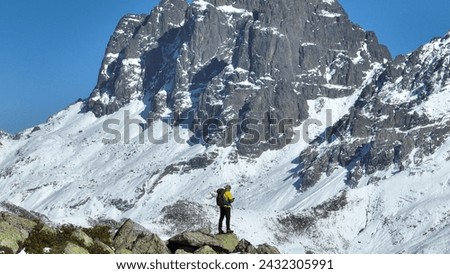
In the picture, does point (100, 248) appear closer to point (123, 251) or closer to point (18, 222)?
point (123, 251)

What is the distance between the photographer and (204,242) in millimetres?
47156

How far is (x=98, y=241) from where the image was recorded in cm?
4453

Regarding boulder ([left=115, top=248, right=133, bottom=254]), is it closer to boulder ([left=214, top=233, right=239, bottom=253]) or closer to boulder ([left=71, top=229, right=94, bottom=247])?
boulder ([left=71, top=229, right=94, bottom=247])

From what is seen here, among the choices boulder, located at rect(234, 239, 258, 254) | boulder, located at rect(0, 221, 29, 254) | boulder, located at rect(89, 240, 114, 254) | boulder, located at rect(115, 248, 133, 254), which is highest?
boulder, located at rect(0, 221, 29, 254)

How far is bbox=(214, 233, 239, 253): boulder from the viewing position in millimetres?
48334

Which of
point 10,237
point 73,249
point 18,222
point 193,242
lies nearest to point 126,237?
point 193,242

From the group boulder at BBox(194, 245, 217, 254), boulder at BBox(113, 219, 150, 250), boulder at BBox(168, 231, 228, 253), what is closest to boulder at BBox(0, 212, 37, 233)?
boulder at BBox(113, 219, 150, 250)

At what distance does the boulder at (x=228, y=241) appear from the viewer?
48334 millimetres

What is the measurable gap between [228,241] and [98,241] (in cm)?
814

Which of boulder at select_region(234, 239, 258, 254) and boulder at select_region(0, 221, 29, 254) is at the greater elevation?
boulder at select_region(0, 221, 29, 254)
